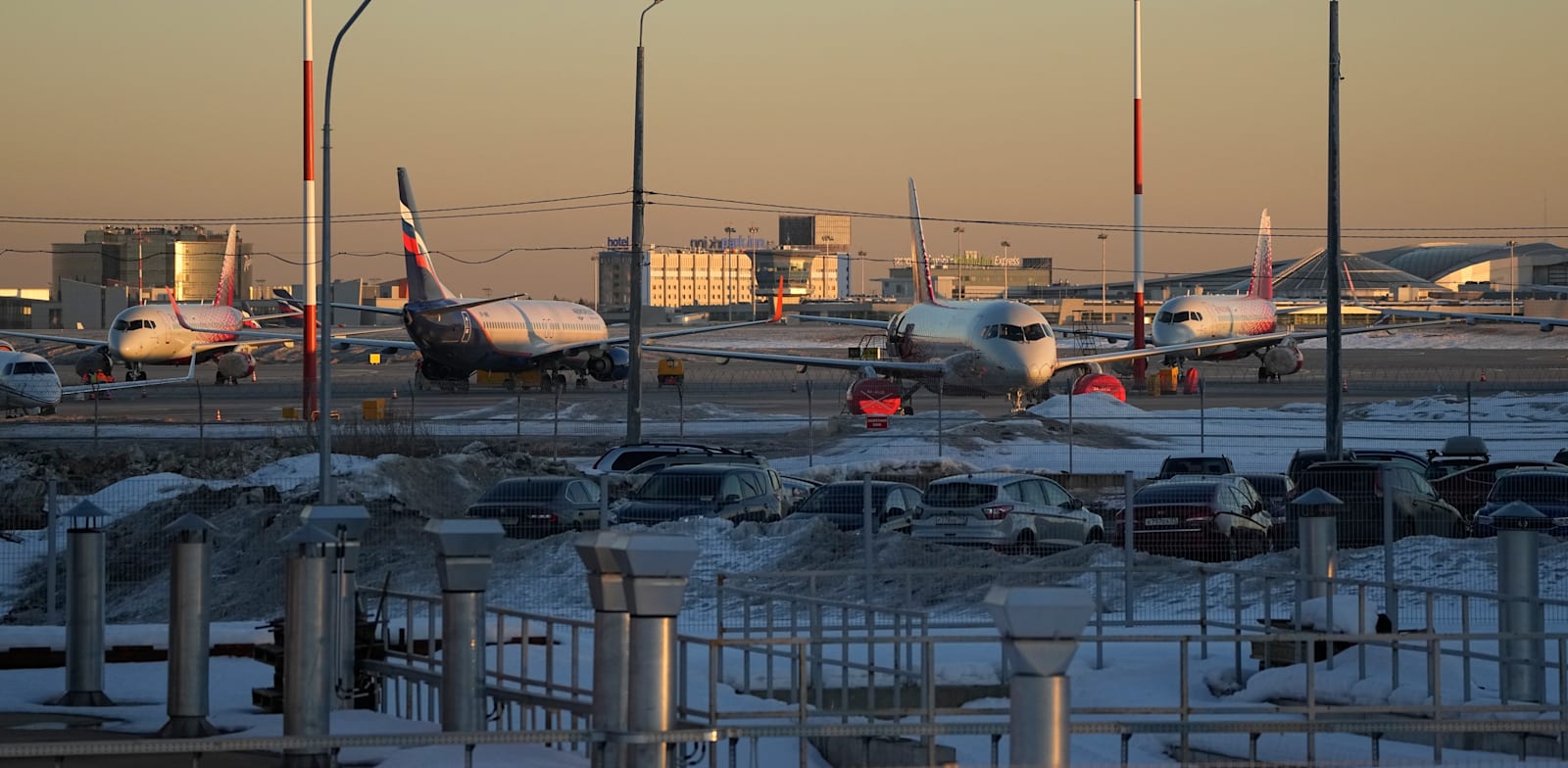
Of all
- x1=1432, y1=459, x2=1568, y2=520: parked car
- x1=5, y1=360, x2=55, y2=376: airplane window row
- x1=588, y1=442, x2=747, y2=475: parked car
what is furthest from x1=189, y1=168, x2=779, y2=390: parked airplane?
x1=1432, y1=459, x2=1568, y2=520: parked car

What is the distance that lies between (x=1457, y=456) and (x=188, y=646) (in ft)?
79.2

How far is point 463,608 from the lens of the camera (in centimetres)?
1041

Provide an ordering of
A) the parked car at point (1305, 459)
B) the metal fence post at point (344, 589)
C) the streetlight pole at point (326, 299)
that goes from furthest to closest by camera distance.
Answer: the parked car at point (1305, 459) → the streetlight pole at point (326, 299) → the metal fence post at point (344, 589)

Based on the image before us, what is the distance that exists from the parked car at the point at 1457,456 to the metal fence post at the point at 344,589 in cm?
2111

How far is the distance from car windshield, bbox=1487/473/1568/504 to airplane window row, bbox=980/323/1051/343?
23574mm

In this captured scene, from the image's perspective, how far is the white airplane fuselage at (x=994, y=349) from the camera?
4706 cm

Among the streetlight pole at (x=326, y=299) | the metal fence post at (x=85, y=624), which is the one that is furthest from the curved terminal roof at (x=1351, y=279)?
the metal fence post at (x=85, y=624)

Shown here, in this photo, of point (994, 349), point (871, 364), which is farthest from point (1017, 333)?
point (871, 364)

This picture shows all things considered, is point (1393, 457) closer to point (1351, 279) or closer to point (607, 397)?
point (607, 397)

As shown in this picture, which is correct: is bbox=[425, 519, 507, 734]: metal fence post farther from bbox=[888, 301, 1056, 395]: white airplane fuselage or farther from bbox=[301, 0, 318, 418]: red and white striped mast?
bbox=[888, 301, 1056, 395]: white airplane fuselage

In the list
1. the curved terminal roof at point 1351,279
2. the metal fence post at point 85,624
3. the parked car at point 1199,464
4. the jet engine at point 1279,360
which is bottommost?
the metal fence post at point 85,624

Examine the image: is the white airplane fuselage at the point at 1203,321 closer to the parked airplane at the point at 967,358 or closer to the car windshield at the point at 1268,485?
the parked airplane at the point at 967,358

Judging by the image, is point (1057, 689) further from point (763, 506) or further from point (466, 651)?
point (763, 506)

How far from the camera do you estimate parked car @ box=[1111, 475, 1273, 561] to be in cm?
2197
